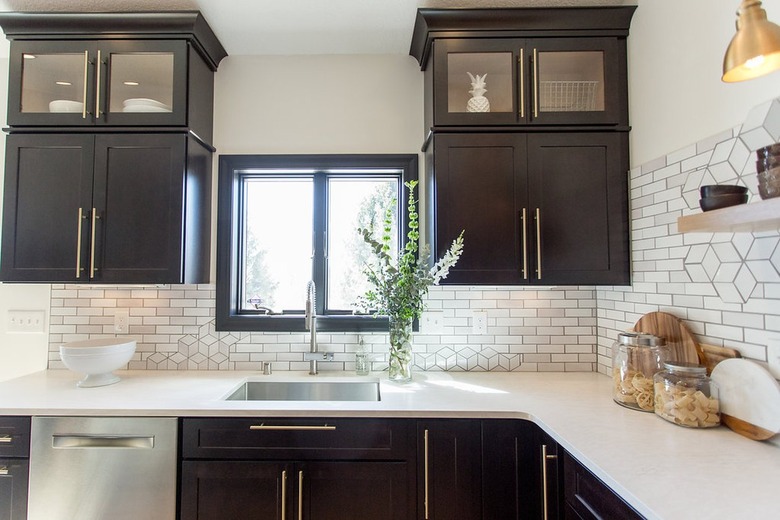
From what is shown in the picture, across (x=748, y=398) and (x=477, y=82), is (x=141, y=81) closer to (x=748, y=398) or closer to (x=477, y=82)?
(x=477, y=82)

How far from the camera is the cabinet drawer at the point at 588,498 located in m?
1.00

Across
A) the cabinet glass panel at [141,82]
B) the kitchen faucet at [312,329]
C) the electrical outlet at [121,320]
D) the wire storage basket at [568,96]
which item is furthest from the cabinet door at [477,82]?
the electrical outlet at [121,320]

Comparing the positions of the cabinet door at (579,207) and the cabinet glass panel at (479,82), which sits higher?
the cabinet glass panel at (479,82)

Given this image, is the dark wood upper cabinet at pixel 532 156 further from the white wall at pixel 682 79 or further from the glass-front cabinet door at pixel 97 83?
the glass-front cabinet door at pixel 97 83

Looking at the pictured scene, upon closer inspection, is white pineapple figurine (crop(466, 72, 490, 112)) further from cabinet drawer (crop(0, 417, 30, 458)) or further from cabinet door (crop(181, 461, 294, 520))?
cabinet drawer (crop(0, 417, 30, 458))

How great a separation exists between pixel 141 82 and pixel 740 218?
2.48 meters

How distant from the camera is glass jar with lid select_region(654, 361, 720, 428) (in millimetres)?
1265

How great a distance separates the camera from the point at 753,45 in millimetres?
913

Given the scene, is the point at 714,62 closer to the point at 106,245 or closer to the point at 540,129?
the point at 540,129

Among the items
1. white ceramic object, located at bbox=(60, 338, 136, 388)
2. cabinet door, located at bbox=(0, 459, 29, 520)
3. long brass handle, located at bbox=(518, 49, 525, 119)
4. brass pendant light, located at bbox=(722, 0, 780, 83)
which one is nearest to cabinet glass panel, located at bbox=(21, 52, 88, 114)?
white ceramic object, located at bbox=(60, 338, 136, 388)

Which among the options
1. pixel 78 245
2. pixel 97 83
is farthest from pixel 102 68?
pixel 78 245

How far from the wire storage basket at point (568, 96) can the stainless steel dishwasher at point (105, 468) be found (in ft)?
7.23

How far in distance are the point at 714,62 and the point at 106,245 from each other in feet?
8.80

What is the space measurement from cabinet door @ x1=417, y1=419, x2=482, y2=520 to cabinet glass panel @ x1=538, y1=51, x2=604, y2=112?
1527 millimetres
